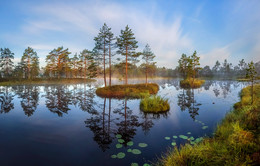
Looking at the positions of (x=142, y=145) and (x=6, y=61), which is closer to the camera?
(x=142, y=145)

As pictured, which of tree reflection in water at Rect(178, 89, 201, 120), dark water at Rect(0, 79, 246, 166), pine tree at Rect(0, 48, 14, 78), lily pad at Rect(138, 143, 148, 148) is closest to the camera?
dark water at Rect(0, 79, 246, 166)

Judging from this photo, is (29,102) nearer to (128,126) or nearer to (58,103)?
(58,103)

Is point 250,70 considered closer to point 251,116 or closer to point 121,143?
point 251,116

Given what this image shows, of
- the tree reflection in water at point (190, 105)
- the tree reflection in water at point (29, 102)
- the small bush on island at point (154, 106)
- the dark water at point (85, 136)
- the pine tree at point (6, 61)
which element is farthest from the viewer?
the pine tree at point (6, 61)

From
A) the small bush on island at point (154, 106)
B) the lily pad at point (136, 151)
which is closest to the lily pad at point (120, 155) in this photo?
the lily pad at point (136, 151)

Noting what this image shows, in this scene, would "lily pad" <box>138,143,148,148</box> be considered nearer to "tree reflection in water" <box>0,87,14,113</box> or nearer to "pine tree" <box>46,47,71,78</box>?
"tree reflection in water" <box>0,87,14,113</box>

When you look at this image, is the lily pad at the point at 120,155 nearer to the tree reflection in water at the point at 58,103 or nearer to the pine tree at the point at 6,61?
the tree reflection in water at the point at 58,103

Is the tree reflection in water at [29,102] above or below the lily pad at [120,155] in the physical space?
above

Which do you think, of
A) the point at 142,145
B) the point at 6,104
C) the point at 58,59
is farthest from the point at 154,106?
the point at 58,59

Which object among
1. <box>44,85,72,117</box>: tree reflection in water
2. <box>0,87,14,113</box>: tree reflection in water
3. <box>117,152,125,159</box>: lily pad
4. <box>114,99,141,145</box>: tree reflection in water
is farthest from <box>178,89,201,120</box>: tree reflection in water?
<box>0,87,14,113</box>: tree reflection in water

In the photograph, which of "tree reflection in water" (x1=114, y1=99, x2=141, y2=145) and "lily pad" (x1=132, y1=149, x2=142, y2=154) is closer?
"lily pad" (x1=132, y1=149, x2=142, y2=154)

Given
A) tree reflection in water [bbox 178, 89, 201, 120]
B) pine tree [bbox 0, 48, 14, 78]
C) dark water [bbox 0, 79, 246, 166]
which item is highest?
pine tree [bbox 0, 48, 14, 78]

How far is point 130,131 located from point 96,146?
2523 millimetres

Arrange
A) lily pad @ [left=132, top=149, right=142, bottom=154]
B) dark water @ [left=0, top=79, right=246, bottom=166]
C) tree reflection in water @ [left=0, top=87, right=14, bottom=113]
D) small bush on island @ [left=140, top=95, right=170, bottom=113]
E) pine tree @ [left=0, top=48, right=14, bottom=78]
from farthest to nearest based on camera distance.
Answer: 1. pine tree @ [left=0, top=48, right=14, bottom=78]
2. tree reflection in water @ [left=0, top=87, right=14, bottom=113]
3. small bush on island @ [left=140, top=95, right=170, bottom=113]
4. lily pad @ [left=132, top=149, right=142, bottom=154]
5. dark water @ [left=0, top=79, right=246, bottom=166]
